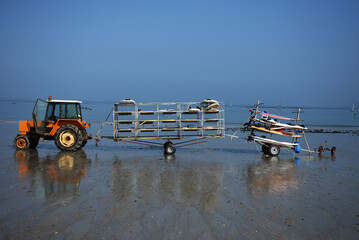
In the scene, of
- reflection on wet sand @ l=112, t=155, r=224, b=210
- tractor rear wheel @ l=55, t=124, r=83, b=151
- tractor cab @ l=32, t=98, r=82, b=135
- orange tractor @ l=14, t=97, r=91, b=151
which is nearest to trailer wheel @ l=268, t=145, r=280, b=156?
reflection on wet sand @ l=112, t=155, r=224, b=210

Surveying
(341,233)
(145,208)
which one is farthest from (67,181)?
(341,233)

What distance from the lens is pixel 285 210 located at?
6.76 metres

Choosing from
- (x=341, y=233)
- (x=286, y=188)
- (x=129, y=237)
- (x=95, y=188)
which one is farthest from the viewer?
(x=286, y=188)

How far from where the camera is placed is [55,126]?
14383 mm

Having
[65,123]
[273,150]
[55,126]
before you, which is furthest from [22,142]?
[273,150]

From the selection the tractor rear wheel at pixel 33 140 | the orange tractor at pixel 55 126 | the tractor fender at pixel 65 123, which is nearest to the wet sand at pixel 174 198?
the orange tractor at pixel 55 126

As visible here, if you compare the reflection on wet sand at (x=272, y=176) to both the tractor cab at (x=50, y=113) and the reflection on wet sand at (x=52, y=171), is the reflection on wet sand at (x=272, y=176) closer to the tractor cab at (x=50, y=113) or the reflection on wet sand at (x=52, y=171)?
the reflection on wet sand at (x=52, y=171)

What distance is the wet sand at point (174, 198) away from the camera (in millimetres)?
5574

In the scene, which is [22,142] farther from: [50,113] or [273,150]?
[273,150]

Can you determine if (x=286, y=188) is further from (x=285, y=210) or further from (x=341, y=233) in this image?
(x=341, y=233)

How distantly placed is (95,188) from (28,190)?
6.07 ft

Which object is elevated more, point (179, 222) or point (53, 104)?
point (53, 104)

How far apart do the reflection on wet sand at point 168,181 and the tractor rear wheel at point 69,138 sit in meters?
3.19

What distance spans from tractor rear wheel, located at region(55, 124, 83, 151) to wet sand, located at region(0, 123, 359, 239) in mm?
1155
